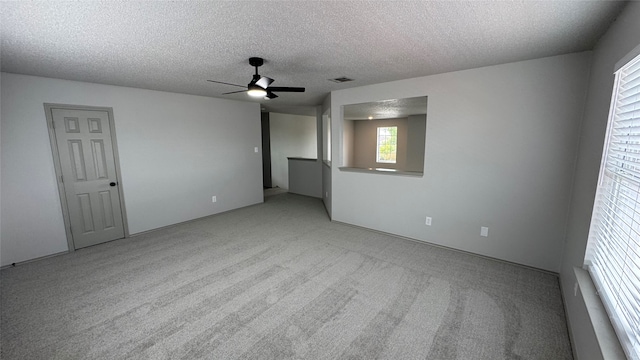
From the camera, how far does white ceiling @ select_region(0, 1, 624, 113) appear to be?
5.49ft

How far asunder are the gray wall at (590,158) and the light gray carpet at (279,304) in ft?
0.89

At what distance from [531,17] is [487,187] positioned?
6.50 feet

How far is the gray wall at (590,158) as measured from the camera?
1.60 m

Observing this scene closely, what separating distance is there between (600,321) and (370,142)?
9278 mm

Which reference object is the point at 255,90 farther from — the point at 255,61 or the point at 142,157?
the point at 142,157

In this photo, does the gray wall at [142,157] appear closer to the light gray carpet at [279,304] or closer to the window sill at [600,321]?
the light gray carpet at [279,304]

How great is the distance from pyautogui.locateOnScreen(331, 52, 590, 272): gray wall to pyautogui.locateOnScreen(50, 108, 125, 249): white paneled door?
4.30 m

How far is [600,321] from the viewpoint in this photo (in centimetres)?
147

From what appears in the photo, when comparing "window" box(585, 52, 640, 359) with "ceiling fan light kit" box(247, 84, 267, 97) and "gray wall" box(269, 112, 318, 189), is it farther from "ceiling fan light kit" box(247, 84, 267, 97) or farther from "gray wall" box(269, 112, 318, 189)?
"gray wall" box(269, 112, 318, 189)

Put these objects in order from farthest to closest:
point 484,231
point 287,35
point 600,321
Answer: point 484,231, point 287,35, point 600,321

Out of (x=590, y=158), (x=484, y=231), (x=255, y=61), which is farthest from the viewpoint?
(x=484, y=231)

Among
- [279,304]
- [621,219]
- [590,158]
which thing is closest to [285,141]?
[279,304]

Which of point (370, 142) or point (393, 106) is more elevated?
point (393, 106)

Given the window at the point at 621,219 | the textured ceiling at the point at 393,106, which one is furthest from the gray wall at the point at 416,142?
the window at the point at 621,219
